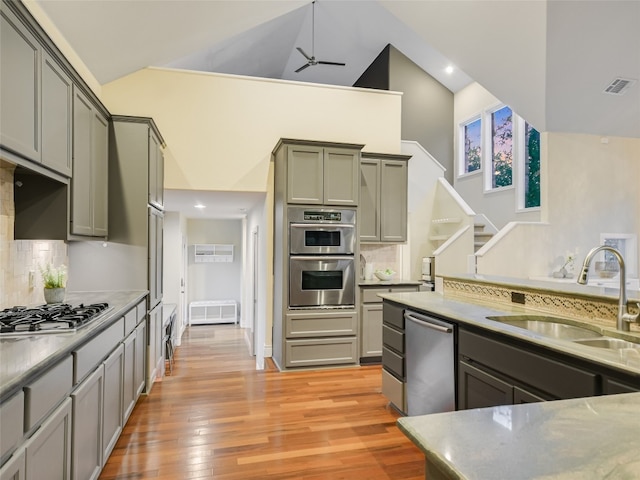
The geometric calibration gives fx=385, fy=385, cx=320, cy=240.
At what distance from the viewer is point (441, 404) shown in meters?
2.62

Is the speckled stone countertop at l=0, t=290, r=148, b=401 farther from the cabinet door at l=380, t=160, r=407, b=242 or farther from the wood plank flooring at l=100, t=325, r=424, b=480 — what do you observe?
the cabinet door at l=380, t=160, r=407, b=242

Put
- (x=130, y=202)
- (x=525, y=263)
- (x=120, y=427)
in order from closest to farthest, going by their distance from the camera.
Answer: (x=120, y=427) → (x=130, y=202) → (x=525, y=263)

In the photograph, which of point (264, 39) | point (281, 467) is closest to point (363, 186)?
point (281, 467)

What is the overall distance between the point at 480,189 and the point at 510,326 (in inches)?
287

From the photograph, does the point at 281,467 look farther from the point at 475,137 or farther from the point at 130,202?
the point at 475,137

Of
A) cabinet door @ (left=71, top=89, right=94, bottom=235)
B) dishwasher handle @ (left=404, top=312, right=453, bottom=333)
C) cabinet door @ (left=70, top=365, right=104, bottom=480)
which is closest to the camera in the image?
cabinet door @ (left=70, top=365, right=104, bottom=480)

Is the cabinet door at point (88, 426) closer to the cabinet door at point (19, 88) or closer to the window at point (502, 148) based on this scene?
the cabinet door at point (19, 88)

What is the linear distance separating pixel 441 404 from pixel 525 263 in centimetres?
412

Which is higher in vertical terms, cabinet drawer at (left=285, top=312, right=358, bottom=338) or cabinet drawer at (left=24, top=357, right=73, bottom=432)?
cabinet drawer at (left=24, top=357, right=73, bottom=432)

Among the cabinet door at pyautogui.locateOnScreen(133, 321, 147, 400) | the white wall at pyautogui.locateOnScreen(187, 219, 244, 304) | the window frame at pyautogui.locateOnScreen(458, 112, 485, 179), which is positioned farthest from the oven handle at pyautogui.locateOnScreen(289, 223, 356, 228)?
the window frame at pyautogui.locateOnScreen(458, 112, 485, 179)

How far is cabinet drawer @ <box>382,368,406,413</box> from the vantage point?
3.15 metres

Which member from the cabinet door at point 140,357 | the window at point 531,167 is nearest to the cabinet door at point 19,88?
the cabinet door at point 140,357

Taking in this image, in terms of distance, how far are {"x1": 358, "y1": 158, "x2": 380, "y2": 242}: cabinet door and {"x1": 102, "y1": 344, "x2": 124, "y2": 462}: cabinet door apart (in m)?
3.22

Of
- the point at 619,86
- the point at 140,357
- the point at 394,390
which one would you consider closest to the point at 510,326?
the point at 394,390
